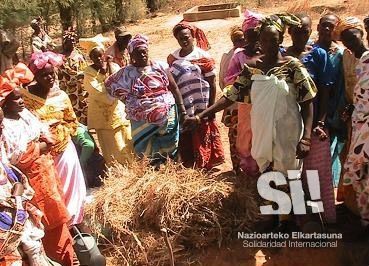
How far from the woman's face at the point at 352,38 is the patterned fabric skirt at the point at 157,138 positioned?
65.6 inches

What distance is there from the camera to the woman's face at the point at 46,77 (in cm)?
402

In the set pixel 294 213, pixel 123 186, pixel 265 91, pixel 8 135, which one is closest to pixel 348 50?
pixel 265 91

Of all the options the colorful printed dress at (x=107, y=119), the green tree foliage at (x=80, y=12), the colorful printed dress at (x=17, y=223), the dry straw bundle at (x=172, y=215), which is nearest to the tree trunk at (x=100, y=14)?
the green tree foliage at (x=80, y=12)

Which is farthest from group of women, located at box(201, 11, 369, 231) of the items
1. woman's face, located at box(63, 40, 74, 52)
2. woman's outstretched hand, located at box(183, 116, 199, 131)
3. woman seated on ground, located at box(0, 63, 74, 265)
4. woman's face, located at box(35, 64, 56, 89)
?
woman's face, located at box(63, 40, 74, 52)

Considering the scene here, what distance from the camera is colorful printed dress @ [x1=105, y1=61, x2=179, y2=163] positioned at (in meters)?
4.82

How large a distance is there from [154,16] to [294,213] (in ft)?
54.7

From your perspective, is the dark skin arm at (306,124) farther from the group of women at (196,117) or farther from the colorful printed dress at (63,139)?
the colorful printed dress at (63,139)

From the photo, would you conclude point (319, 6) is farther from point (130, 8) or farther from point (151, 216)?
point (151, 216)

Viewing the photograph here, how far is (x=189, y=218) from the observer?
13.8ft

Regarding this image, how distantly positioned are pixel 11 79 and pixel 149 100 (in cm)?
159

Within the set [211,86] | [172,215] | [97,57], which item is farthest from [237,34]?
[172,215]

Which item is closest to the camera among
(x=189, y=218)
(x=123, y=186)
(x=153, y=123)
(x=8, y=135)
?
(x=8, y=135)

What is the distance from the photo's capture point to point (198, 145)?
5426 millimetres

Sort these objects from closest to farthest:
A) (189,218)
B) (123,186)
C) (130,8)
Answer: (189,218), (123,186), (130,8)
